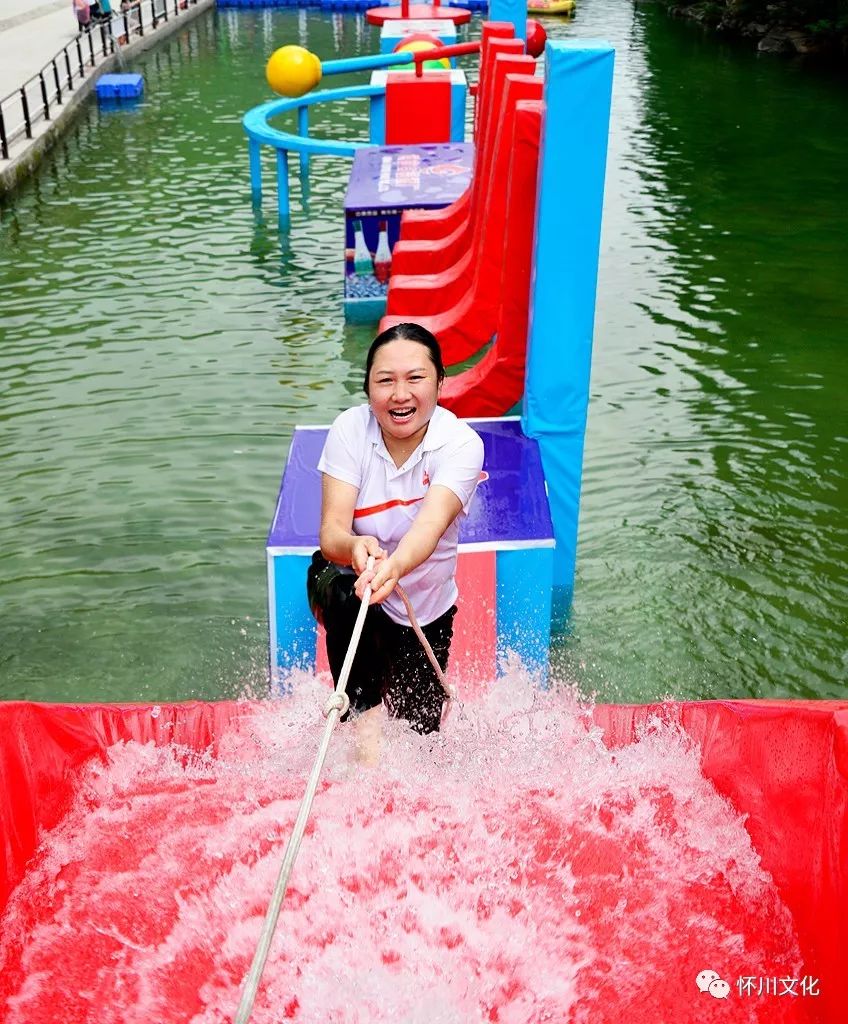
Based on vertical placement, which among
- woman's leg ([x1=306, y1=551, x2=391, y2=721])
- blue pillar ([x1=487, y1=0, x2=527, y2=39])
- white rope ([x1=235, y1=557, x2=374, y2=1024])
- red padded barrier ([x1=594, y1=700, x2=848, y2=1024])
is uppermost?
blue pillar ([x1=487, y1=0, x2=527, y2=39])

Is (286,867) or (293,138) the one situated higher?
(286,867)

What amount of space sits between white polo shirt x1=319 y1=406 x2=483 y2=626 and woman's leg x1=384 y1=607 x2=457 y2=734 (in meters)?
0.12

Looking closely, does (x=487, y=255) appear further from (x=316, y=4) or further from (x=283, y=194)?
(x=316, y=4)

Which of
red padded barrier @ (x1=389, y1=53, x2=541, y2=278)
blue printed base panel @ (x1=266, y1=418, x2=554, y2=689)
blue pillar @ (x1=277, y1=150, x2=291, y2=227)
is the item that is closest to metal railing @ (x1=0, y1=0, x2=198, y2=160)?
blue pillar @ (x1=277, y1=150, x2=291, y2=227)

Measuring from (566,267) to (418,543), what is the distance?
2.01 m

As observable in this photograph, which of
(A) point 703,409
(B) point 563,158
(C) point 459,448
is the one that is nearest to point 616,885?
(C) point 459,448

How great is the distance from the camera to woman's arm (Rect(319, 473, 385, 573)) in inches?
120

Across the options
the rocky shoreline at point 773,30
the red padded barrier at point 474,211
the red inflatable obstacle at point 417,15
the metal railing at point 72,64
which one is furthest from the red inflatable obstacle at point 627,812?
the rocky shoreline at point 773,30

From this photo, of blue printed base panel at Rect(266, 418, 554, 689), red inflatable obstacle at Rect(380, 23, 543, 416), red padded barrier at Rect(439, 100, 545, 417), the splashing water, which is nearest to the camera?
the splashing water

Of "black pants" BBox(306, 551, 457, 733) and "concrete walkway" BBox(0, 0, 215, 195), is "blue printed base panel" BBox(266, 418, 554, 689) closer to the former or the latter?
"black pants" BBox(306, 551, 457, 733)

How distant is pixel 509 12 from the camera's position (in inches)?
431

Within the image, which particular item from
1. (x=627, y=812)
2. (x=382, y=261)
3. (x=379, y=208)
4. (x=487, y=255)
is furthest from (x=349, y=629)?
(x=382, y=261)

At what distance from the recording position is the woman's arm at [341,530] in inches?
120

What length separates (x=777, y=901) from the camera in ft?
10.0
